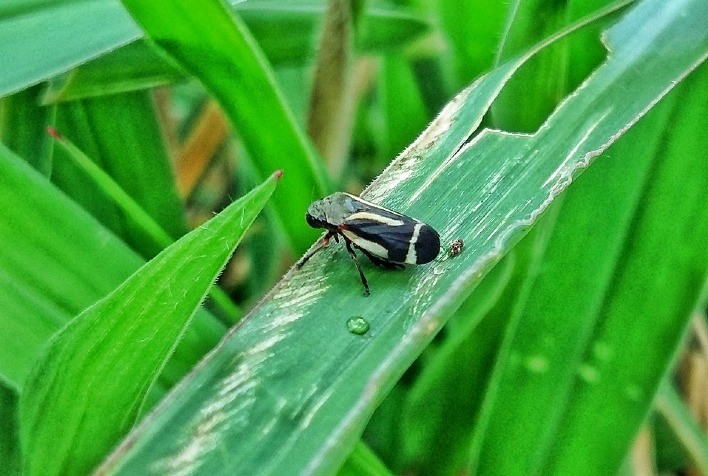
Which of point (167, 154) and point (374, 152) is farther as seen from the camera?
point (374, 152)

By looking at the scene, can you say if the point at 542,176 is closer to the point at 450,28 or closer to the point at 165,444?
the point at 165,444

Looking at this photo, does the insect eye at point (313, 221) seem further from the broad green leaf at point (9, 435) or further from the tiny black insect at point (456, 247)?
the broad green leaf at point (9, 435)

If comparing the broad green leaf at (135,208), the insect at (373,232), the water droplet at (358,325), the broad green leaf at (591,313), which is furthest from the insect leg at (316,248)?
the broad green leaf at (591,313)

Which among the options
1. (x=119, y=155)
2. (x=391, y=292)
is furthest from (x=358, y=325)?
(x=119, y=155)

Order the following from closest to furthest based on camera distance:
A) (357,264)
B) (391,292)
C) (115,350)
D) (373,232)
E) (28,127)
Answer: (115,350), (391,292), (357,264), (373,232), (28,127)

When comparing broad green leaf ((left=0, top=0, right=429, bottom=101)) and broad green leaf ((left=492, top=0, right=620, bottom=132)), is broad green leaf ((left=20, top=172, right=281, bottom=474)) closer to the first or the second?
broad green leaf ((left=0, top=0, right=429, bottom=101))

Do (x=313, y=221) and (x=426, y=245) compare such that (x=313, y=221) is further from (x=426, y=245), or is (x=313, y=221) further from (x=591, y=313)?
(x=591, y=313)

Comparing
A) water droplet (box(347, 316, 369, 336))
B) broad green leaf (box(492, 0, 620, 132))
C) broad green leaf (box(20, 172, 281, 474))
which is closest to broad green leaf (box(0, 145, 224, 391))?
broad green leaf (box(20, 172, 281, 474))

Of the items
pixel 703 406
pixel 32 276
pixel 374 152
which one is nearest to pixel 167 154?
pixel 32 276
